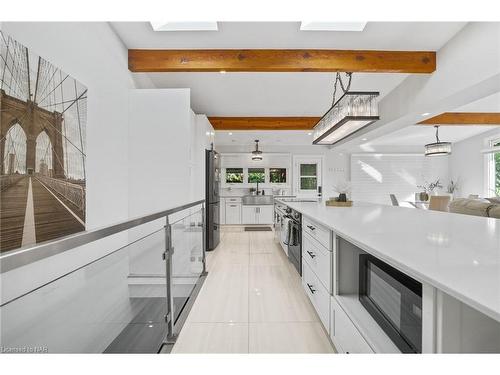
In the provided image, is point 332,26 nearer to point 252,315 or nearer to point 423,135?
point 252,315

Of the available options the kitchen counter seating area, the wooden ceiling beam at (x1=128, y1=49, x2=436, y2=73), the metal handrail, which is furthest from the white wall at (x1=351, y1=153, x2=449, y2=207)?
the metal handrail

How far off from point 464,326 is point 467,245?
19.1 inches

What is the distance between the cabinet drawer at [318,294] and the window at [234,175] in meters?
5.54

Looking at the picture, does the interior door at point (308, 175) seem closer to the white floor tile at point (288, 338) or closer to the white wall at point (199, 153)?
the white wall at point (199, 153)

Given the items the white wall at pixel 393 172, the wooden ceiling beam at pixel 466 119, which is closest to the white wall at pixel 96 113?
the wooden ceiling beam at pixel 466 119

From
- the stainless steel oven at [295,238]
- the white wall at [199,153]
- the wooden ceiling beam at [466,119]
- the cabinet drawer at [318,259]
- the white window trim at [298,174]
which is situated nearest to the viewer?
the cabinet drawer at [318,259]

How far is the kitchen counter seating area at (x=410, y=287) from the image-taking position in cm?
75

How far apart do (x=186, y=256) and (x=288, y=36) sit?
2.51m

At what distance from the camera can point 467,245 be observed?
109 cm

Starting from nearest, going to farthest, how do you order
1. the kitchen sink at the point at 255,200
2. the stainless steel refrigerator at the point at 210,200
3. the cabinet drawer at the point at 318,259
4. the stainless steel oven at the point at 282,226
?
the cabinet drawer at the point at 318,259 → the stainless steel oven at the point at 282,226 → the stainless steel refrigerator at the point at 210,200 → the kitchen sink at the point at 255,200

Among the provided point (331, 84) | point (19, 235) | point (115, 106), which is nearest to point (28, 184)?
point (19, 235)

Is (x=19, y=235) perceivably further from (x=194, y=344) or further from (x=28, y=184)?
(x=194, y=344)

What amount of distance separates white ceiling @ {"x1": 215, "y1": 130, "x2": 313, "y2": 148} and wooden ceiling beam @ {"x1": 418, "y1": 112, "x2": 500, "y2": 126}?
9.31ft

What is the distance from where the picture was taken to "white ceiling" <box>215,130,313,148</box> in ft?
21.8
